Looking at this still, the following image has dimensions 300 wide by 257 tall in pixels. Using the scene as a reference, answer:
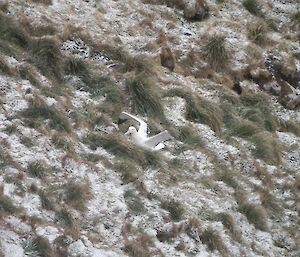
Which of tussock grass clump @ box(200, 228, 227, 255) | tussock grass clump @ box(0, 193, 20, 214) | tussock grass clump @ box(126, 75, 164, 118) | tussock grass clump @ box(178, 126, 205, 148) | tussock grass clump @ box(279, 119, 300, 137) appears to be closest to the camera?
tussock grass clump @ box(0, 193, 20, 214)

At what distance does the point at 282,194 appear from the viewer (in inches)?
320

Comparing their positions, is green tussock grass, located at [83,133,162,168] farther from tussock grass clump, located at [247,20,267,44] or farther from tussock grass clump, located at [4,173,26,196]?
tussock grass clump, located at [247,20,267,44]

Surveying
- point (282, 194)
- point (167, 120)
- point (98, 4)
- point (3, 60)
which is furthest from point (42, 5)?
point (282, 194)

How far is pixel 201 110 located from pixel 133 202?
2.39 metres

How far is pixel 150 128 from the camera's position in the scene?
8.18 metres

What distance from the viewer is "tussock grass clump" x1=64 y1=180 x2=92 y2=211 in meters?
6.45

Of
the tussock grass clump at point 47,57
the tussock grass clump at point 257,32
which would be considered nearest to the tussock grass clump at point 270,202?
the tussock grass clump at point 47,57

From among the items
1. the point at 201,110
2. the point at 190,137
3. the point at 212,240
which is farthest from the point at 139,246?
the point at 201,110

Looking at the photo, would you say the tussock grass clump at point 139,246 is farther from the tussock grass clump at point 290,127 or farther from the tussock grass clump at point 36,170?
the tussock grass clump at point 290,127

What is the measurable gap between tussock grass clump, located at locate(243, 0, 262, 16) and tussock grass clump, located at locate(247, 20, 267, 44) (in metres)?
0.41

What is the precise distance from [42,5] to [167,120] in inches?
92.4

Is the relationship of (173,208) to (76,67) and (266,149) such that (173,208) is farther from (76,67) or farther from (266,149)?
(76,67)

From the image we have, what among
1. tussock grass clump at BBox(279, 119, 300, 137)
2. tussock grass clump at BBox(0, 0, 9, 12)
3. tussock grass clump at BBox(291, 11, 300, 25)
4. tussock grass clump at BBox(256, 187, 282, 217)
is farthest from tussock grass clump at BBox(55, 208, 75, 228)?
tussock grass clump at BBox(291, 11, 300, 25)

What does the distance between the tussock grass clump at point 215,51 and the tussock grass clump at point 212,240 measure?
354 cm
